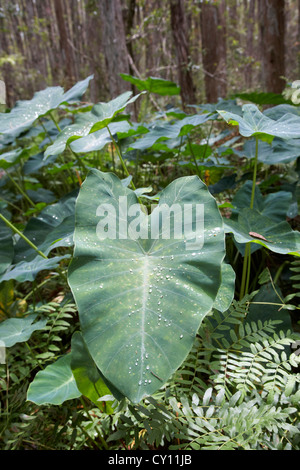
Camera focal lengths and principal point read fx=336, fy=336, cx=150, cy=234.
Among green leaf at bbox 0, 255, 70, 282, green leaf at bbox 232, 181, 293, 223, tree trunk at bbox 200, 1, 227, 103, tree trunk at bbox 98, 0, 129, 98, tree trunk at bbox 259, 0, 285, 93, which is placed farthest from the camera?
tree trunk at bbox 200, 1, 227, 103

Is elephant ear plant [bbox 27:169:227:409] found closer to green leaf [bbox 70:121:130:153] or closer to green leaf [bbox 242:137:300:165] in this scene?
green leaf [bbox 70:121:130:153]

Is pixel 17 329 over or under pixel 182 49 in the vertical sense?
under

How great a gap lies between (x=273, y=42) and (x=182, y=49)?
1422 millimetres

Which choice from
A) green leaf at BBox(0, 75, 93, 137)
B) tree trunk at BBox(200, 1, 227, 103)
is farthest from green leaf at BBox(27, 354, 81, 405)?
tree trunk at BBox(200, 1, 227, 103)

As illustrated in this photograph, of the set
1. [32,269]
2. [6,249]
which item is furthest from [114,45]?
[32,269]

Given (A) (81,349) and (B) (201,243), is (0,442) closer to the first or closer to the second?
(A) (81,349)

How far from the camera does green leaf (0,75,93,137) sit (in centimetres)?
168

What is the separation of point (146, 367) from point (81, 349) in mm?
342

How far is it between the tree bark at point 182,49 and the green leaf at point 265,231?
3.92 m

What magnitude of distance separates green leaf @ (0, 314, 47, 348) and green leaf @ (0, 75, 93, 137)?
3.00ft

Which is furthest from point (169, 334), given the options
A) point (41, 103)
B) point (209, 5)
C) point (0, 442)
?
point (209, 5)

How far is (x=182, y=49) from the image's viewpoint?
4969mm

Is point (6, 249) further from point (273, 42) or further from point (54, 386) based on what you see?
point (273, 42)

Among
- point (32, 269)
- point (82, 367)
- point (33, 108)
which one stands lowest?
point (82, 367)
